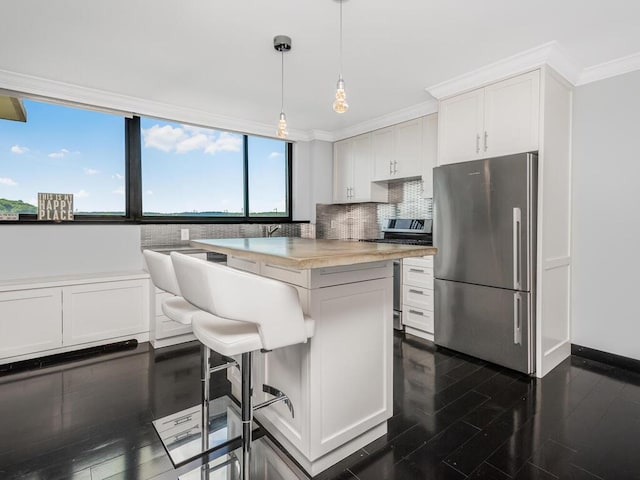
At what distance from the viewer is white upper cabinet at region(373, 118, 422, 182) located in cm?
384

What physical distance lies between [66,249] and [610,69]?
5066mm

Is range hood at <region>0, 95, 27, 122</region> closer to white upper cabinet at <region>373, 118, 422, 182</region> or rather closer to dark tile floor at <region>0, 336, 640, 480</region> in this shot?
dark tile floor at <region>0, 336, 640, 480</region>

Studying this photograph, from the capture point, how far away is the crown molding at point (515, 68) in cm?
251

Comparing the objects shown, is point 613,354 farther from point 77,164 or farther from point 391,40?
point 77,164

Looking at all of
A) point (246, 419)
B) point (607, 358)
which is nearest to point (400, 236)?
point (607, 358)

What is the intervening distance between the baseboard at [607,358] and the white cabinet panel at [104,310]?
4057 millimetres

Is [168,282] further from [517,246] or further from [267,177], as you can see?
[267,177]

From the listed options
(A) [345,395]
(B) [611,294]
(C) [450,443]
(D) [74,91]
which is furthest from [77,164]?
(B) [611,294]

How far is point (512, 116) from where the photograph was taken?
108 inches

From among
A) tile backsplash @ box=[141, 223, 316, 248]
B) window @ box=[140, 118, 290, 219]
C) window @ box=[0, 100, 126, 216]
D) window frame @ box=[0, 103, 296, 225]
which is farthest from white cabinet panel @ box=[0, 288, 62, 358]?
window @ box=[140, 118, 290, 219]

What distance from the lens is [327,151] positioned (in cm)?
497

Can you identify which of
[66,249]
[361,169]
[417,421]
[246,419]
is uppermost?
[361,169]

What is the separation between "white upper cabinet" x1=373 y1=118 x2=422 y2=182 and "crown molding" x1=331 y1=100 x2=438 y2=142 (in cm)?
6

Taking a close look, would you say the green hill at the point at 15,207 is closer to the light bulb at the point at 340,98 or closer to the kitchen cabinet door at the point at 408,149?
the light bulb at the point at 340,98
